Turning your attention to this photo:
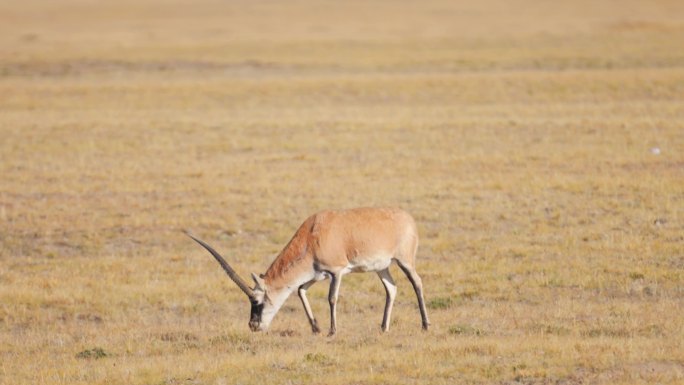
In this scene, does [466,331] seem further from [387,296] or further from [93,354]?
[93,354]

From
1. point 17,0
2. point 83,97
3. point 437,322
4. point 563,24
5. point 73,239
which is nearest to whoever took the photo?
point 437,322

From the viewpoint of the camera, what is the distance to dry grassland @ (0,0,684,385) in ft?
40.9

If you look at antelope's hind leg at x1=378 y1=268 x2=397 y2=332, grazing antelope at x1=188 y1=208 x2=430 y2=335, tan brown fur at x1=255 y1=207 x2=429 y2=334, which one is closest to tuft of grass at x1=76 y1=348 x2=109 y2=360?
grazing antelope at x1=188 y1=208 x2=430 y2=335

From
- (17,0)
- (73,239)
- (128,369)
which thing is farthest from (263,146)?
(17,0)

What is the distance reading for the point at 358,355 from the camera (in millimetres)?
12164

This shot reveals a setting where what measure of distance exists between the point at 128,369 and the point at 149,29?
81.7 meters

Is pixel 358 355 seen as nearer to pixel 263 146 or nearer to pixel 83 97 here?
pixel 263 146

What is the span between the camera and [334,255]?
1330 cm

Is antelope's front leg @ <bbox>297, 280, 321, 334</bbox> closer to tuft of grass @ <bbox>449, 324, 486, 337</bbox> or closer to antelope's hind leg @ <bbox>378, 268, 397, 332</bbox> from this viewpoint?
antelope's hind leg @ <bbox>378, 268, 397, 332</bbox>

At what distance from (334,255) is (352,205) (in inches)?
410

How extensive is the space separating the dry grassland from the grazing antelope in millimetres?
533

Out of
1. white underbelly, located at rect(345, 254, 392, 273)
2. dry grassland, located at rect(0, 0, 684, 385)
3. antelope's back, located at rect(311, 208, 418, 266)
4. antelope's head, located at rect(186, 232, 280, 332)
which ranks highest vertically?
antelope's back, located at rect(311, 208, 418, 266)

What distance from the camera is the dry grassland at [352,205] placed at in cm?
1248

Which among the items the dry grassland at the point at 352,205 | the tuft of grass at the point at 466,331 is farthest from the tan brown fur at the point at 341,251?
the dry grassland at the point at 352,205
